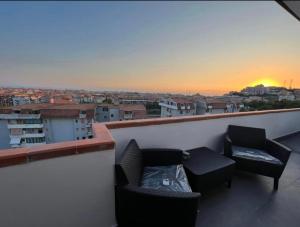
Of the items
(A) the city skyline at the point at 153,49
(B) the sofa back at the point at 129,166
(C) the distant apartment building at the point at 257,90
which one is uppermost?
(A) the city skyline at the point at 153,49

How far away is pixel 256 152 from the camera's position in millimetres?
2814

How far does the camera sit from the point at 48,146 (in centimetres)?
131

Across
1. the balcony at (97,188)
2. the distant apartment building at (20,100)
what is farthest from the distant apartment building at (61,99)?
the balcony at (97,188)

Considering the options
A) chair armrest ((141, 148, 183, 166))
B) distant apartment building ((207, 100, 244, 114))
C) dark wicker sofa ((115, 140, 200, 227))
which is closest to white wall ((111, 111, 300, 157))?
chair armrest ((141, 148, 183, 166))

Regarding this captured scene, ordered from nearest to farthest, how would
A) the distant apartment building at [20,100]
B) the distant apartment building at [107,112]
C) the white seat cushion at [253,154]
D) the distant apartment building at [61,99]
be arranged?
1. the white seat cushion at [253,154]
2. the distant apartment building at [20,100]
3. the distant apartment building at [107,112]
4. the distant apartment building at [61,99]

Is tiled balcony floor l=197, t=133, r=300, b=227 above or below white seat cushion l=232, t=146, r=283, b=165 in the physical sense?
below

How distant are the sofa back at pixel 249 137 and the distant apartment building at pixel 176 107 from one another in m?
0.91

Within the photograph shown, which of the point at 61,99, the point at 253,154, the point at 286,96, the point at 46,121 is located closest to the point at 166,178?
the point at 253,154

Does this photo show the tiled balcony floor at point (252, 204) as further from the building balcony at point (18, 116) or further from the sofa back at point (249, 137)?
the building balcony at point (18, 116)

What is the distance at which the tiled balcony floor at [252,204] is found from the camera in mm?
1818

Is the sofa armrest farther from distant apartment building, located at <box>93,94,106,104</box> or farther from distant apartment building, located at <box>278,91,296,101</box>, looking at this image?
distant apartment building, located at <box>278,91,296,101</box>

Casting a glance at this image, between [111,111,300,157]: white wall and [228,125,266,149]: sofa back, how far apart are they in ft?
0.85

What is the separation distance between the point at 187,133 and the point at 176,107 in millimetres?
792

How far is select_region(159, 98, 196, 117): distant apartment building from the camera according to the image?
3.37 meters
